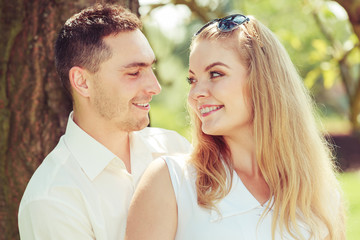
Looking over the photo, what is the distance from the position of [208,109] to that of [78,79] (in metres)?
0.79

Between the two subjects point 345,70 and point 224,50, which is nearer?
point 224,50

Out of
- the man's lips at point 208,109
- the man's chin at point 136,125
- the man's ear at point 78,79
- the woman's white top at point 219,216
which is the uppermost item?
the man's ear at point 78,79

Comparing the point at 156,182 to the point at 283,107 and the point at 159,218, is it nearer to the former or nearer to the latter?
the point at 159,218

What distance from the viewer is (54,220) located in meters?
2.13

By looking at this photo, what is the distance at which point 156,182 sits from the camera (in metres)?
2.05

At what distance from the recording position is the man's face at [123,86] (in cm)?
251

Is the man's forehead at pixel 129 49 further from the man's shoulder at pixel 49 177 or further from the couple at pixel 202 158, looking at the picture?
the man's shoulder at pixel 49 177

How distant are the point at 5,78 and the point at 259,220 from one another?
5.47 feet

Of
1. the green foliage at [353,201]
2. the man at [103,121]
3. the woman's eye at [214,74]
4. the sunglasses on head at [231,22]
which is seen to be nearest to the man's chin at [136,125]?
the man at [103,121]

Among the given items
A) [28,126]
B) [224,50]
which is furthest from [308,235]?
[28,126]

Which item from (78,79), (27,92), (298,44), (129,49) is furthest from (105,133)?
(298,44)

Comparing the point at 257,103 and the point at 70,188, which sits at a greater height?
the point at 257,103

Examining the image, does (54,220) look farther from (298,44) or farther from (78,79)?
(298,44)

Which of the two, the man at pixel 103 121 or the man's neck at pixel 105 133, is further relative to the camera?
the man's neck at pixel 105 133
